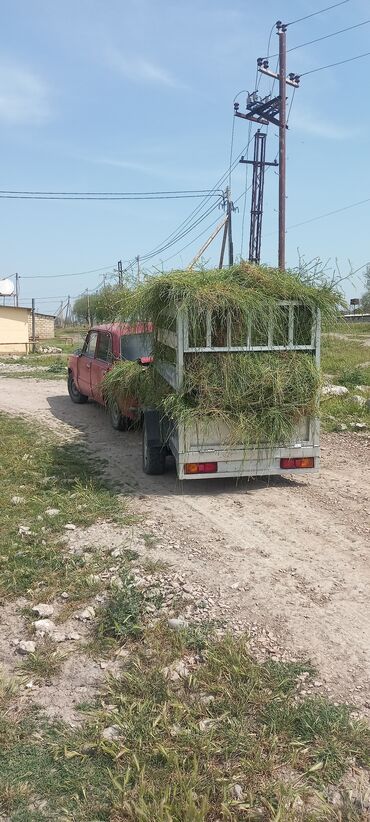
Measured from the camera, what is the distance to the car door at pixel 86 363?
1122 centimetres

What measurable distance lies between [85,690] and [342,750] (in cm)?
129

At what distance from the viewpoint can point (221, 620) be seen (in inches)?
153

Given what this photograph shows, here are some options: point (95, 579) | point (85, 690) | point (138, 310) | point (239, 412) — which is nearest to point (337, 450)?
point (239, 412)

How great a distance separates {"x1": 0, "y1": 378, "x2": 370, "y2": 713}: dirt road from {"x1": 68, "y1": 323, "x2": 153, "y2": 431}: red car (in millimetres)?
1193

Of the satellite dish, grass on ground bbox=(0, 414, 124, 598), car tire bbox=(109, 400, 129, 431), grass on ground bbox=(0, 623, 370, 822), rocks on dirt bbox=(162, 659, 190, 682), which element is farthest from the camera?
the satellite dish

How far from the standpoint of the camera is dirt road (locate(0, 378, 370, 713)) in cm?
366

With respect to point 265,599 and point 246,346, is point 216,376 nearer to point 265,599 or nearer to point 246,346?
point 246,346

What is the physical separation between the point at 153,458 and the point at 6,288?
39.1 metres

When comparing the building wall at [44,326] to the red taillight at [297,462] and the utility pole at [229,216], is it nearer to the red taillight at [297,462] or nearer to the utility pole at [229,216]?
the utility pole at [229,216]

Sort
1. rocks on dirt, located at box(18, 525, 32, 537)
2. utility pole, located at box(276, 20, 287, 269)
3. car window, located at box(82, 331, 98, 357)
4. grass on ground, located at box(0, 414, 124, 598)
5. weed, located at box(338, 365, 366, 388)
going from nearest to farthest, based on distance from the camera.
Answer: grass on ground, located at box(0, 414, 124, 598), rocks on dirt, located at box(18, 525, 32, 537), car window, located at box(82, 331, 98, 357), weed, located at box(338, 365, 366, 388), utility pole, located at box(276, 20, 287, 269)

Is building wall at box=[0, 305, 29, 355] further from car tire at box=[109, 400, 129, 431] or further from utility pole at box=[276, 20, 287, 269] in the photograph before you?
car tire at box=[109, 400, 129, 431]

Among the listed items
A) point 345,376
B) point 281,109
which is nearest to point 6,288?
point 281,109

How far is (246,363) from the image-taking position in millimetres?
6258

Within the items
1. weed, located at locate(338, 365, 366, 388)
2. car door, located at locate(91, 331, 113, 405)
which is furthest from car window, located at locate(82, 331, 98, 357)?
weed, located at locate(338, 365, 366, 388)
